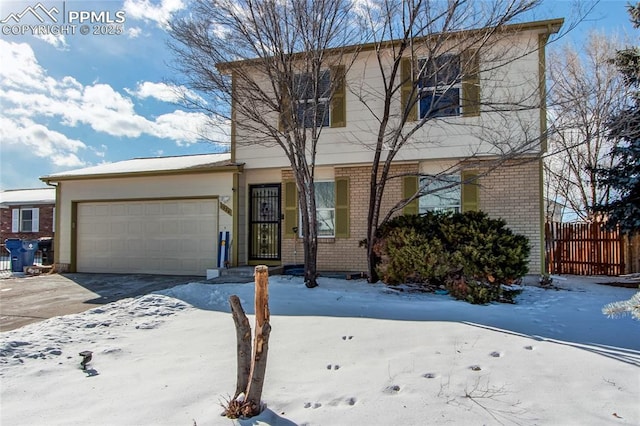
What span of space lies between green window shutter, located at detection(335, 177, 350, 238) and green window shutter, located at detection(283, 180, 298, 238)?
1.14 meters

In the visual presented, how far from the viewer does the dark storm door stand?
37.0ft

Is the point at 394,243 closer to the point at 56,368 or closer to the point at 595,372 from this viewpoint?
the point at 595,372

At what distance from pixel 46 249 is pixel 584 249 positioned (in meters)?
19.4

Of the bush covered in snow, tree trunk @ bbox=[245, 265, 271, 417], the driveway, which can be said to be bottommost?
the driveway

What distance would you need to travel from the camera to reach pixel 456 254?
7.01 m

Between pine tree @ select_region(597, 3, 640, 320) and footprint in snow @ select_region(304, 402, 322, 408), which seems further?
pine tree @ select_region(597, 3, 640, 320)

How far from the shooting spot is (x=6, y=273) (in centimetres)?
1339

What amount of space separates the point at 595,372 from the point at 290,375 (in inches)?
112

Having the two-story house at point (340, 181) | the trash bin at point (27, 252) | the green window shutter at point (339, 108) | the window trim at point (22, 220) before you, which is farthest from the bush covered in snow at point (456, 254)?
the window trim at point (22, 220)

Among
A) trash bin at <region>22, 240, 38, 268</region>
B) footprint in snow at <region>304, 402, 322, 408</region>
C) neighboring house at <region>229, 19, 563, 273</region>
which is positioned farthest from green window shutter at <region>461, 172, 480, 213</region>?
trash bin at <region>22, 240, 38, 268</region>

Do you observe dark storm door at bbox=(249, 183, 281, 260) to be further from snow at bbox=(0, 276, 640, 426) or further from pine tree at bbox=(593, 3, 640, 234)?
pine tree at bbox=(593, 3, 640, 234)

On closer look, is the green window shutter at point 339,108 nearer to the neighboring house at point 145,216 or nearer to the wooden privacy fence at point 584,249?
the neighboring house at point 145,216

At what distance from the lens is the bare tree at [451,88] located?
7602 millimetres

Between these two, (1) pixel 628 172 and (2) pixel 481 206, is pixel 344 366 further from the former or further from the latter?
(1) pixel 628 172
